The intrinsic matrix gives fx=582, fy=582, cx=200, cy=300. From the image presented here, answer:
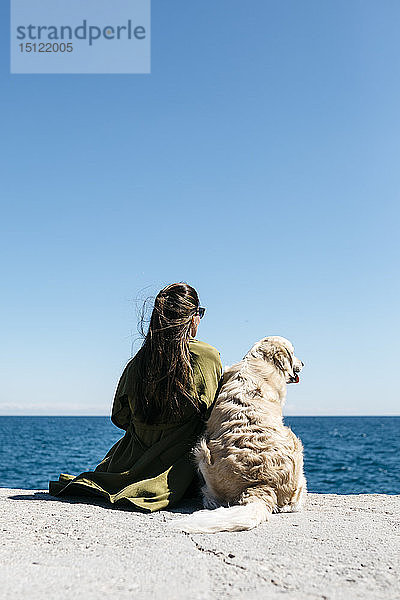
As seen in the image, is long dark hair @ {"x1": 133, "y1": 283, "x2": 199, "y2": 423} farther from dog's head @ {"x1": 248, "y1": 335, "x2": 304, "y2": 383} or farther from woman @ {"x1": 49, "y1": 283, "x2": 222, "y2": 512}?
dog's head @ {"x1": 248, "y1": 335, "x2": 304, "y2": 383}

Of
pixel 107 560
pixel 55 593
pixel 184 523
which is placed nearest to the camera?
pixel 55 593

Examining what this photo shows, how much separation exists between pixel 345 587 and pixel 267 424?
7.22ft

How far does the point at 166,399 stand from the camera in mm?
5660

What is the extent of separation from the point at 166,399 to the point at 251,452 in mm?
1026

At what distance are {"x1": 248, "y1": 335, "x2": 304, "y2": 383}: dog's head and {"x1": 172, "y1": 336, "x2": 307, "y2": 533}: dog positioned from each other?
18 centimetres

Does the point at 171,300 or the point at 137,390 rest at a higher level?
the point at 171,300

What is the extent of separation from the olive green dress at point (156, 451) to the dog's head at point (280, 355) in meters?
0.45

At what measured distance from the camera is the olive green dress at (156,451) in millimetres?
5586

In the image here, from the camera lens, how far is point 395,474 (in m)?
29.4

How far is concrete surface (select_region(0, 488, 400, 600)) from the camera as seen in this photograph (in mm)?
3078

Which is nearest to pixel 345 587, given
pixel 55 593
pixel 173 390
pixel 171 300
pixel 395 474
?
pixel 55 593

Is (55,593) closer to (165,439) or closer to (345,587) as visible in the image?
(345,587)

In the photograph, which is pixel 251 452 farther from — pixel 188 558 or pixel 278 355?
pixel 188 558

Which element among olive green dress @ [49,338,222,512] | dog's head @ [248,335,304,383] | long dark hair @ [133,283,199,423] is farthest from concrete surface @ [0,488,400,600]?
dog's head @ [248,335,304,383]
